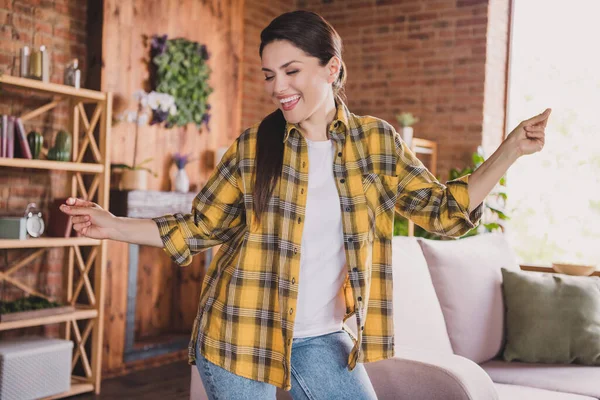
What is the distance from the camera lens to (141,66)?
4461 millimetres

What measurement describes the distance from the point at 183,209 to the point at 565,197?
2.89 meters

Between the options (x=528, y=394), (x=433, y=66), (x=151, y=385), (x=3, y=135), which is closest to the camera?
(x=528, y=394)

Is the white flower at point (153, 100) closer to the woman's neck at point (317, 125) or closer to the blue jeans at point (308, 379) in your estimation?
the woman's neck at point (317, 125)

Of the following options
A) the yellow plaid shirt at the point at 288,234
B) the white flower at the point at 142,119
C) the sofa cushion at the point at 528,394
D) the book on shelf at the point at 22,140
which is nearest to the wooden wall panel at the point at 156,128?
the white flower at the point at 142,119

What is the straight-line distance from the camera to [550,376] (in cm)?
258

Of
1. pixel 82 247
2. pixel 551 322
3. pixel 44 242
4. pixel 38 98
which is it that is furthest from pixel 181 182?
pixel 551 322

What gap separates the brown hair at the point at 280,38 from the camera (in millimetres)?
1442

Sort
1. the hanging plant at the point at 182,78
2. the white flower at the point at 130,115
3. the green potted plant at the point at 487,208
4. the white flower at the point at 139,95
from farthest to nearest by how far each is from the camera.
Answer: the green potted plant at the point at 487,208
the hanging plant at the point at 182,78
the white flower at the point at 139,95
the white flower at the point at 130,115

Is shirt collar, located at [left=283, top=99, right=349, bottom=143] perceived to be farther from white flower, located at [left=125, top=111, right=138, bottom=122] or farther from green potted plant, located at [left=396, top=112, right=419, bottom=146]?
green potted plant, located at [left=396, top=112, right=419, bottom=146]

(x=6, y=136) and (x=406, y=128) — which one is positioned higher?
(x=406, y=128)

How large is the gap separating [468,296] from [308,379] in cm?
151

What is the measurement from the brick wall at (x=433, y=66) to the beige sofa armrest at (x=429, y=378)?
3614 millimetres

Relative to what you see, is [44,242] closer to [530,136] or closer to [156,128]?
[156,128]

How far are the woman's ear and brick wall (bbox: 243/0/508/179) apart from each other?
3.96 metres
